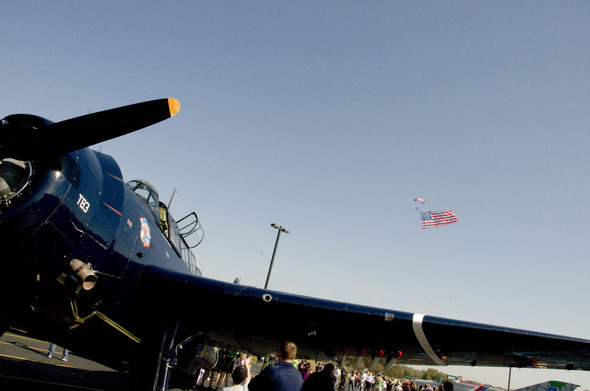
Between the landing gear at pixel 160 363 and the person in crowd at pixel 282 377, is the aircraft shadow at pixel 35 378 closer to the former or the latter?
the landing gear at pixel 160 363

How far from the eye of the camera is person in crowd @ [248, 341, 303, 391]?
342cm

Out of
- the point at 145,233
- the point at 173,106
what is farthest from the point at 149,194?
the point at 173,106

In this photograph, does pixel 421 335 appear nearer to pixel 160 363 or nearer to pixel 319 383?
pixel 319 383

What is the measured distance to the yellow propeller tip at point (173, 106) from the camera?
13.2 feet

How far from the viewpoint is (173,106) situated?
13.3 ft

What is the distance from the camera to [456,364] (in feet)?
23.4

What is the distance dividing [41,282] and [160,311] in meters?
2.27

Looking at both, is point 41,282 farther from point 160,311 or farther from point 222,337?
point 222,337

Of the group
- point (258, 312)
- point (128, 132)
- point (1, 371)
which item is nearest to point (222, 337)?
point (258, 312)

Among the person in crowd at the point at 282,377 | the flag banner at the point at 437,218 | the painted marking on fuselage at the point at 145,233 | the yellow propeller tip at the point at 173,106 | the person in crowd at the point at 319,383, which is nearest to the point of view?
the person in crowd at the point at 282,377

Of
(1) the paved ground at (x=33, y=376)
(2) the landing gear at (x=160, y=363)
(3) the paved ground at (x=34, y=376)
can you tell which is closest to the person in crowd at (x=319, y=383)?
(2) the landing gear at (x=160, y=363)

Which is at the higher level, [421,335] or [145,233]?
[145,233]

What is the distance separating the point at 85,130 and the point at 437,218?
15115 millimetres

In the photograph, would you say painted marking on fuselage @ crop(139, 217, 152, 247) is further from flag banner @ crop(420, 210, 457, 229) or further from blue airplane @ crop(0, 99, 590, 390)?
flag banner @ crop(420, 210, 457, 229)
